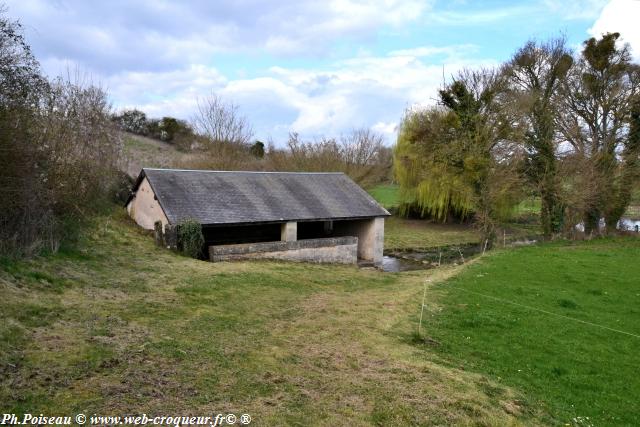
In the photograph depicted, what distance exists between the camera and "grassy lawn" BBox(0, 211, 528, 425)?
4.88m

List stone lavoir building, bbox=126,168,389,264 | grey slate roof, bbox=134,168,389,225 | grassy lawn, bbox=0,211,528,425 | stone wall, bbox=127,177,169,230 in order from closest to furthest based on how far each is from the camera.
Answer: grassy lawn, bbox=0,211,528,425 → stone lavoir building, bbox=126,168,389,264 → grey slate roof, bbox=134,168,389,225 → stone wall, bbox=127,177,169,230

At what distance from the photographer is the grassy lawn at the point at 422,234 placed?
27.9 metres

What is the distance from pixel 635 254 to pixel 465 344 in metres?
15.3

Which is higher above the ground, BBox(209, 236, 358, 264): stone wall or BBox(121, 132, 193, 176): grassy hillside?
BBox(121, 132, 193, 176): grassy hillside

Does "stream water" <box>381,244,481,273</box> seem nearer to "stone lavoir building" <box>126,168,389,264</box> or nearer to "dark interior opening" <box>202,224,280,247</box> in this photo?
"stone lavoir building" <box>126,168,389,264</box>

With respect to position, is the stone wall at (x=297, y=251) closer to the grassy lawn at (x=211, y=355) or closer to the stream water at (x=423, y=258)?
the stream water at (x=423, y=258)

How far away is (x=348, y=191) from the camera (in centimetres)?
2277

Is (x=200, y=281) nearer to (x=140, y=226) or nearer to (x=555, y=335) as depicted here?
(x=555, y=335)

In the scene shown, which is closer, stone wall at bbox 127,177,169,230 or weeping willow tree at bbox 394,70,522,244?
stone wall at bbox 127,177,169,230

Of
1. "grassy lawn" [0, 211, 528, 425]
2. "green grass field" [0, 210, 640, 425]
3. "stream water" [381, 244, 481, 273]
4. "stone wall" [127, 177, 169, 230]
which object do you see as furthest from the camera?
"stream water" [381, 244, 481, 273]

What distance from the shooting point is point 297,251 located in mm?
17625

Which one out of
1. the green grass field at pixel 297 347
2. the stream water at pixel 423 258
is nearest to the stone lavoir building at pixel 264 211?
the stream water at pixel 423 258

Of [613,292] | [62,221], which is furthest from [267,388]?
[613,292]

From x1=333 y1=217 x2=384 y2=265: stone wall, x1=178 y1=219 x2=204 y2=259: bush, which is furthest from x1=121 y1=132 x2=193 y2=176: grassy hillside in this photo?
x1=178 y1=219 x2=204 y2=259: bush
